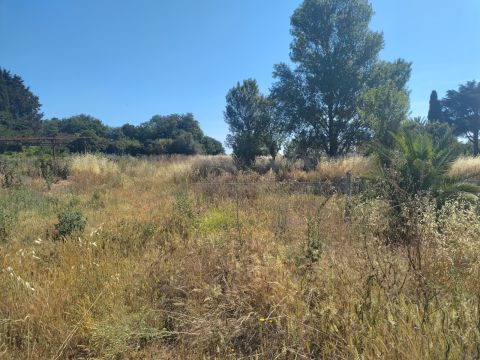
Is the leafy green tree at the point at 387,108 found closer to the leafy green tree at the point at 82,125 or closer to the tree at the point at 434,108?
the tree at the point at 434,108

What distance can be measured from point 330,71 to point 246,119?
244 inches

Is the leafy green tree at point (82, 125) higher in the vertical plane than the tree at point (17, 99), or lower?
lower

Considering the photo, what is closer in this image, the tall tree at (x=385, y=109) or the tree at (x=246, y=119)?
the tall tree at (x=385, y=109)

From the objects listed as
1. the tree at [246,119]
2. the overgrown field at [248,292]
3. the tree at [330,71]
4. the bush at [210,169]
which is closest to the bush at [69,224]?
the overgrown field at [248,292]

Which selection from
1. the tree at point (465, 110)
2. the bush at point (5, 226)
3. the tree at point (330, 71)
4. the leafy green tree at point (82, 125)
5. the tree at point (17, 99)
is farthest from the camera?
the tree at point (17, 99)

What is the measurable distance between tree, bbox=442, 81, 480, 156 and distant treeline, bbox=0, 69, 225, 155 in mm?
34273

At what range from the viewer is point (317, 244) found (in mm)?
2963

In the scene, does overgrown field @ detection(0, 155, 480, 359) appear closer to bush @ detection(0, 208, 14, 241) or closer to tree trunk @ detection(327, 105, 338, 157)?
bush @ detection(0, 208, 14, 241)

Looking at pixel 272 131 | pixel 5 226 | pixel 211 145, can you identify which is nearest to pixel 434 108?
pixel 272 131

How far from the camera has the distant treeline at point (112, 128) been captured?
44.7 metres

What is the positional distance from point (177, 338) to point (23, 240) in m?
3.30

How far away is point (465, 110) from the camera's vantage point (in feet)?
134

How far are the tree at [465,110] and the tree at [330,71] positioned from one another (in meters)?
30.7

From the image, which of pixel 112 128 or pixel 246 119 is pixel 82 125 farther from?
pixel 246 119
